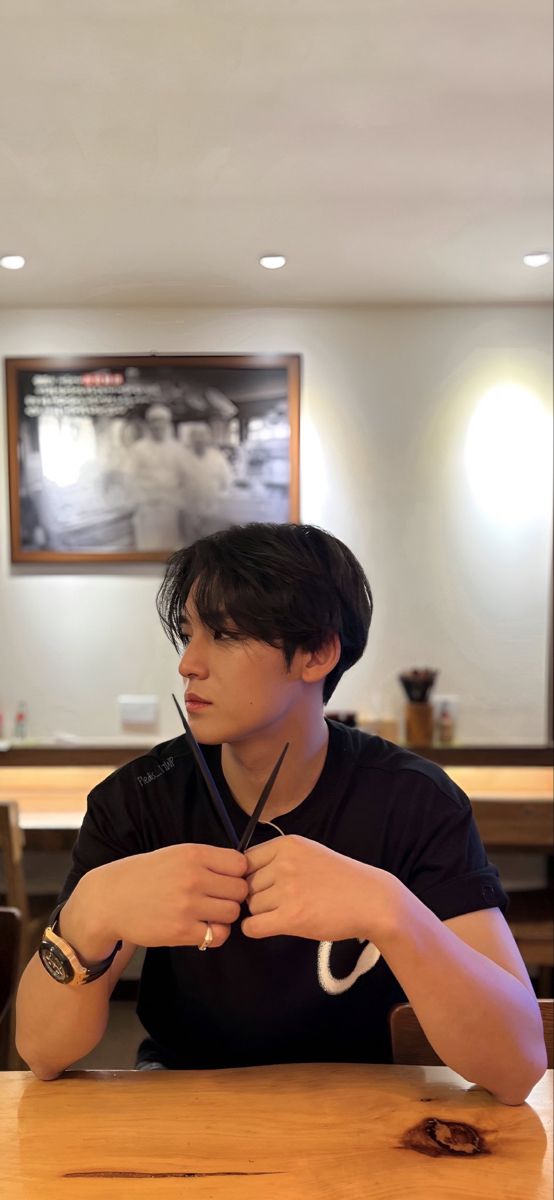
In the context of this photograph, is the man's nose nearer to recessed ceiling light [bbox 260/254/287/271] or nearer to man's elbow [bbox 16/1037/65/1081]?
man's elbow [bbox 16/1037/65/1081]

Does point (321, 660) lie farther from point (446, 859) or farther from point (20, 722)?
point (20, 722)

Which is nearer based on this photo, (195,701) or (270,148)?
(195,701)

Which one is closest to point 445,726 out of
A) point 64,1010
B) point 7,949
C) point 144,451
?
point 144,451

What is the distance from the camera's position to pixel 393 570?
3.07 m

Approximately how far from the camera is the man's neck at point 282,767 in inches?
42.7

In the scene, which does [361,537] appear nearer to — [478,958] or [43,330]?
[43,330]

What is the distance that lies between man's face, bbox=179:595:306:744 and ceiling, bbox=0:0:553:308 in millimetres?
1217

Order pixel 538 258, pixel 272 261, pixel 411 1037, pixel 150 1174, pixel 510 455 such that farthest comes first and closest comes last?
pixel 510 455 < pixel 538 258 < pixel 272 261 < pixel 411 1037 < pixel 150 1174

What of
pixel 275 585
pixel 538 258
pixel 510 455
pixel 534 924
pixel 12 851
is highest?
pixel 538 258

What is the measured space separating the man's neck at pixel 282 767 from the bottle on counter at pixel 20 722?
197cm

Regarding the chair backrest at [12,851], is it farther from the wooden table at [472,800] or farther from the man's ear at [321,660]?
the man's ear at [321,660]

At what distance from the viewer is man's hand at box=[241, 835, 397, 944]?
0.85 m

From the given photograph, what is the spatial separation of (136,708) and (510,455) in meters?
1.49

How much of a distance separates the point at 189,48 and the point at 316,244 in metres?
0.79
